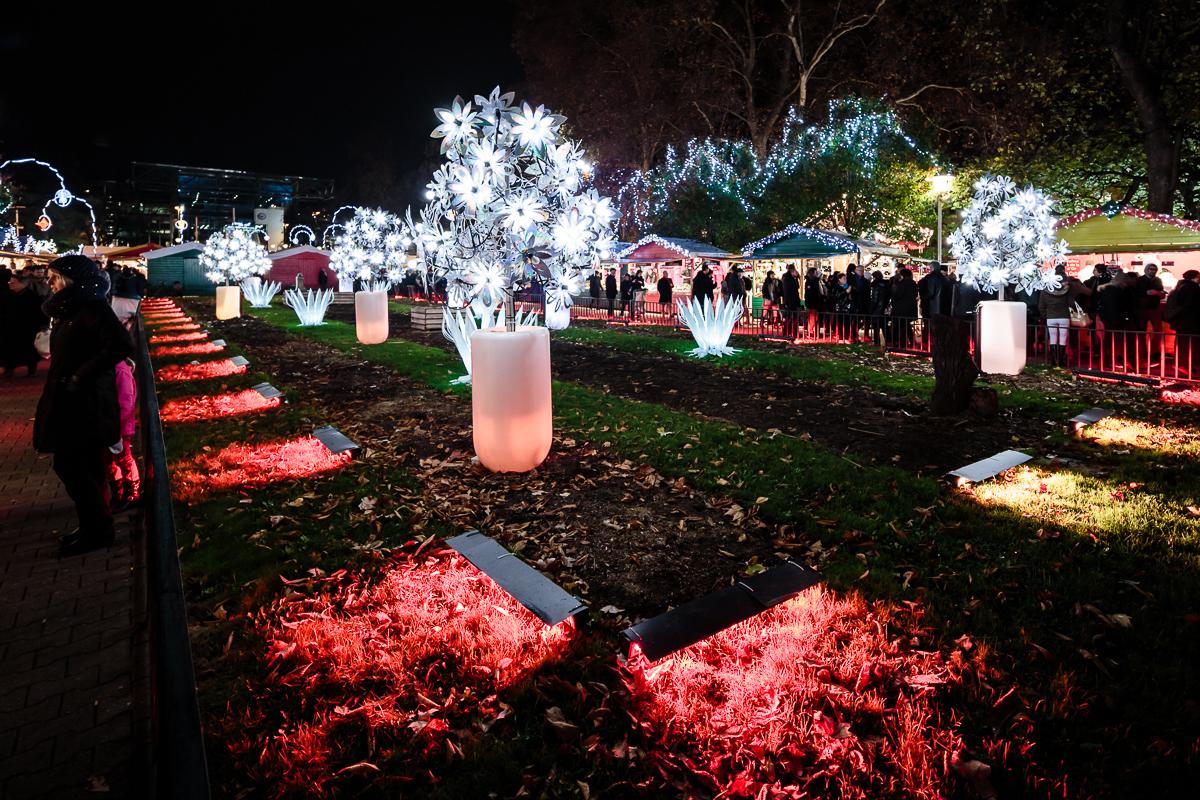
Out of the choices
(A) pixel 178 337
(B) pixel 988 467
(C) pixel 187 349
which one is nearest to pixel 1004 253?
(B) pixel 988 467

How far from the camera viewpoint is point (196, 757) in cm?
243

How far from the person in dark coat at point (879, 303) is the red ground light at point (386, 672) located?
44.7ft

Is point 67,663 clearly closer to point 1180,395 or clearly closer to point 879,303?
point 1180,395

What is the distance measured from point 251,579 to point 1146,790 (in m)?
4.71

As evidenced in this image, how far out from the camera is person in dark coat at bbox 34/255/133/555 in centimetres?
463

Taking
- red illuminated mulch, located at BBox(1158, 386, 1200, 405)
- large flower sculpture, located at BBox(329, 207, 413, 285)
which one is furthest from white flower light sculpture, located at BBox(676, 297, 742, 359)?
large flower sculpture, located at BBox(329, 207, 413, 285)

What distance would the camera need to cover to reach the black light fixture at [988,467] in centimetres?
583

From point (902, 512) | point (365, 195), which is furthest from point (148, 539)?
point (365, 195)

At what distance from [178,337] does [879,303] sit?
19331mm

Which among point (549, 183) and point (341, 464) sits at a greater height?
point (549, 183)

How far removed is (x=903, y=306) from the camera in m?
15.2

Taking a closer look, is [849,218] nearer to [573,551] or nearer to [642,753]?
[573,551]

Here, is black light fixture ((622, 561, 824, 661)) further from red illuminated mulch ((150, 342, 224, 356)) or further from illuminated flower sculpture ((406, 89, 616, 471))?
red illuminated mulch ((150, 342, 224, 356))

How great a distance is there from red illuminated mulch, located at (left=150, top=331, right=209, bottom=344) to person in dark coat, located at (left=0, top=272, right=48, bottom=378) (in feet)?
20.6
